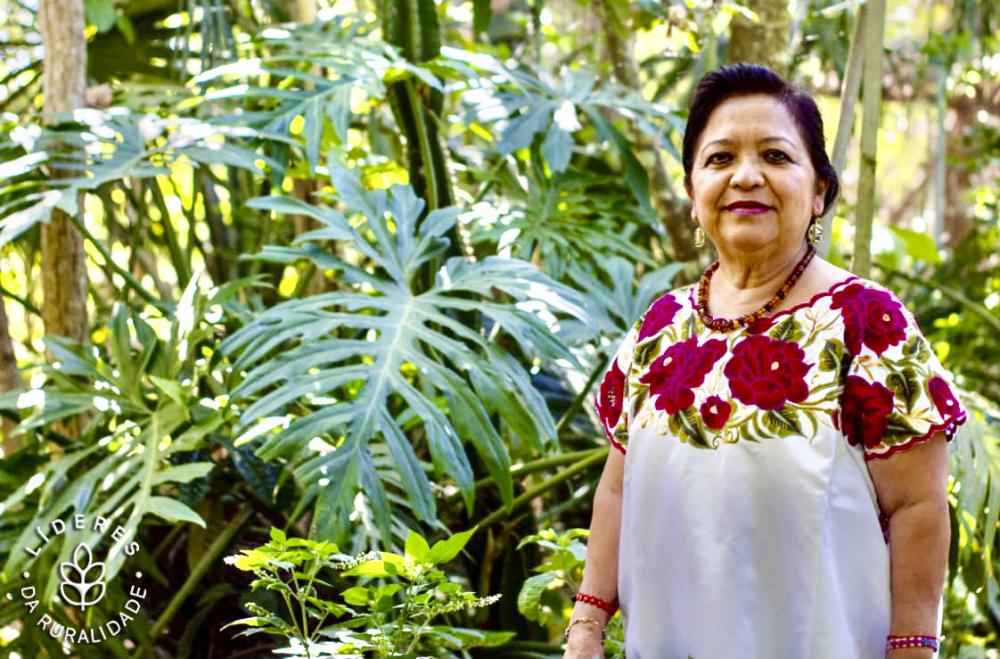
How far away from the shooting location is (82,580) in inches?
95.3

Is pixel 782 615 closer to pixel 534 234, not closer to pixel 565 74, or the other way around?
pixel 534 234

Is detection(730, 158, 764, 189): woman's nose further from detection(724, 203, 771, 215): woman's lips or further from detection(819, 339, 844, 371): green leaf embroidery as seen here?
detection(819, 339, 844, 371): green leaf embroidery

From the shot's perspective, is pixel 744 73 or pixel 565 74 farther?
pixel 565 74

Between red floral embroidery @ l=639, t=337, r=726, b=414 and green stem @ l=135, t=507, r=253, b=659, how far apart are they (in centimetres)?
132

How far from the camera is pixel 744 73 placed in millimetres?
1510

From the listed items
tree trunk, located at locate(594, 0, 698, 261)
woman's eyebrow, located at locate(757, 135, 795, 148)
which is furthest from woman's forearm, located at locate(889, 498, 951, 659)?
tree trunk, located at locate(594, 0, 698, 261)

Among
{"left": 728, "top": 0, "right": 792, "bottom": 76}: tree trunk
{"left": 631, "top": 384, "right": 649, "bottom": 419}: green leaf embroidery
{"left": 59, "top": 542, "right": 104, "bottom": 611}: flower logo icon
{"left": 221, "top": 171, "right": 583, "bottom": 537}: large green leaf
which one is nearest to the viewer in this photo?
{"left": 631, "top": 384, "right": 649, "bottom": 419}: green leaf embroidery

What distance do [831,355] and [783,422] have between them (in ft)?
0.32

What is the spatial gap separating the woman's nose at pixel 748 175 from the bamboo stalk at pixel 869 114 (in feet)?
2.85

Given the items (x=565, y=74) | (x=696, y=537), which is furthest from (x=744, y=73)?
(x=565, y=74)

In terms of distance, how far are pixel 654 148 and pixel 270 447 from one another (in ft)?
6.82

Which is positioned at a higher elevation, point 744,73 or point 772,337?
point 744,73

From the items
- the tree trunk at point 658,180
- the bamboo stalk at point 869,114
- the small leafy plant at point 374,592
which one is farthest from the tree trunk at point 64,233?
the bamboo stalk at point 869,114

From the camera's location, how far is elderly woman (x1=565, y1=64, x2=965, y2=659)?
54.0 inches
